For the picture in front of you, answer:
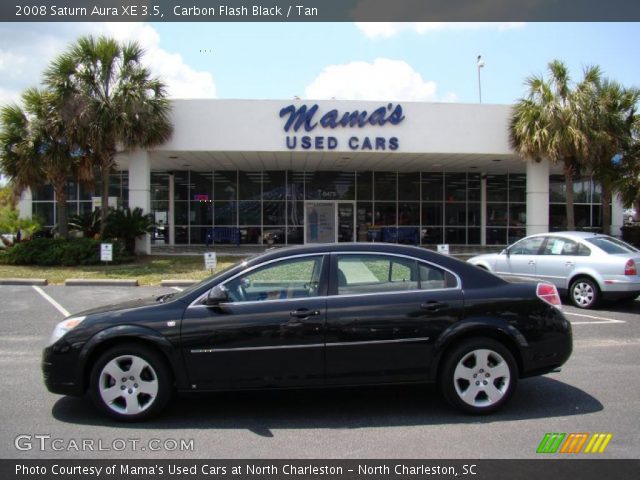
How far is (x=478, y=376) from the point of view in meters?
4.67

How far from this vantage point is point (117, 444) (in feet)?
13.5

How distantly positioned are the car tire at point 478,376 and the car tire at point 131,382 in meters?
2.44

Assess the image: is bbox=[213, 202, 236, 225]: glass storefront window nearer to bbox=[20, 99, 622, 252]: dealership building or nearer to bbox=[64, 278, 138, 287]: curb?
bbox=[20, 99, 622, 252]: dealership building

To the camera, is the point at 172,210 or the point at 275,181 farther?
the point at 172,210

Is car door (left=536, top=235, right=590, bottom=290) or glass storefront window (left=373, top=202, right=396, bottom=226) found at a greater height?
glass storefront window (left=373, top=202, right=396, bottom=226)

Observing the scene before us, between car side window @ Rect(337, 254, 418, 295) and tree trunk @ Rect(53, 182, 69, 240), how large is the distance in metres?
15.8

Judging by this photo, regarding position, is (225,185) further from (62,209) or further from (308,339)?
(308,339)

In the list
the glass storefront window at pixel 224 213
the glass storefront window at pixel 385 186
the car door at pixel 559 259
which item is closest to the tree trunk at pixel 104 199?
the glass storefront window at pixel 224 213

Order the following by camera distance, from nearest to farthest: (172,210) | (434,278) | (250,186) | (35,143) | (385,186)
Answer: (434,278)
(35,143)
(250,186)
(172,210)
(385,186)

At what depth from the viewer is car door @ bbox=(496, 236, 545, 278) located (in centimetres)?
1084

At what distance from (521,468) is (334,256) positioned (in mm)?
2256

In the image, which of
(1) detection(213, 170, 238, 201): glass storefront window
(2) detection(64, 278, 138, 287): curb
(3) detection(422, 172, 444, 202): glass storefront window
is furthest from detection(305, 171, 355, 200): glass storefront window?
(2) detection(64, 278, 138, 287): curb

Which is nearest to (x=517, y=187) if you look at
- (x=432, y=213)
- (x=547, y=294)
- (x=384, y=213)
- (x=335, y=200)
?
(x=432, y=213)

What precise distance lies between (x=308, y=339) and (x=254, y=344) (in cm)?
46
